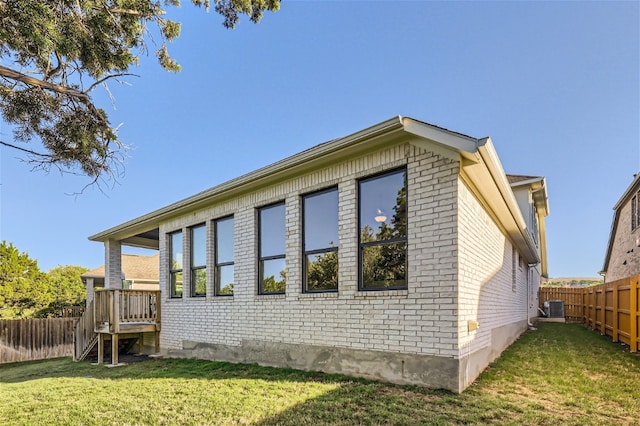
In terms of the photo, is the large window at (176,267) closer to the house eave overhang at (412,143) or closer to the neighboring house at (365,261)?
the neighboring house at (365,261)

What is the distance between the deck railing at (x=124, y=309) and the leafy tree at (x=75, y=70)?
201 inches

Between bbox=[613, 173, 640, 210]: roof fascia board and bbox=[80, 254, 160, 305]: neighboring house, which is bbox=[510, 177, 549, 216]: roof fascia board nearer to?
bbox=[613, 173, 640, 210]: roof fascia board

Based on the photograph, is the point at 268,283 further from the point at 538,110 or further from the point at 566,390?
the point at 538,110

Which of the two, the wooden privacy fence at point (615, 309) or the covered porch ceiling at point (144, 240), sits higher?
the covered porch ceiling at point (144, 240)

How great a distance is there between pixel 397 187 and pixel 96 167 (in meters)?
4.85

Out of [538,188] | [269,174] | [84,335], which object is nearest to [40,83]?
[269,174]

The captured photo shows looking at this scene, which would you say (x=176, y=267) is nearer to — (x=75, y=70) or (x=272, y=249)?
(x=272, y=249)

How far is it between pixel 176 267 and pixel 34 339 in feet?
25.3

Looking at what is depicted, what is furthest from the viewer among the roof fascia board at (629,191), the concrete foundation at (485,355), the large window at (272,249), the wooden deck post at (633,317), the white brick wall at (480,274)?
the roof fascia board at (629,191)

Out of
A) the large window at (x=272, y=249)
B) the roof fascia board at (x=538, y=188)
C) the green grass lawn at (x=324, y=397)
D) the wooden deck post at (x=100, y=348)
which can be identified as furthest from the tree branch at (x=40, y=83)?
the roof fascia board at (x=538, y=188)

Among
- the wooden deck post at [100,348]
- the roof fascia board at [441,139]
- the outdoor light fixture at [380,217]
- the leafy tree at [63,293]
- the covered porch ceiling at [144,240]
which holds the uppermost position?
the roof fascia board at [441,139]

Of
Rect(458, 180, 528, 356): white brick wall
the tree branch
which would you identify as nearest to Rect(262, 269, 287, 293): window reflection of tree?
Rect(458, 180, 528, 356): white brick wall

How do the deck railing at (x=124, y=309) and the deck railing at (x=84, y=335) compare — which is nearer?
the deck railing at (x=124, y=309)

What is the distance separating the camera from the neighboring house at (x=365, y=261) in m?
5.27
